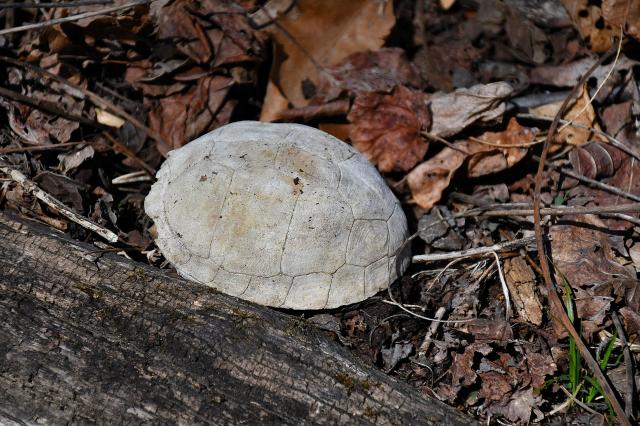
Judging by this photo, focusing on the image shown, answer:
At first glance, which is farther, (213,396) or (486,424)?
(486,424)

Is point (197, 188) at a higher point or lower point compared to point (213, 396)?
higher

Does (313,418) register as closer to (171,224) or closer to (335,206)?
(335,206)

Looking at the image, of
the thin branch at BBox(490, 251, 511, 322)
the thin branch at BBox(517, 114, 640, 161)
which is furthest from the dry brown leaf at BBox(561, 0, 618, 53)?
the thin branch at BBox(490, 251, 511, 322)

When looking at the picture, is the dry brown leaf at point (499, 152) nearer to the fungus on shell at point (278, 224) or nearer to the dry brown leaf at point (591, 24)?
the fungus on shell at point (278, 224)

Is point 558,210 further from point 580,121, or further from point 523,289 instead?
point 580,121

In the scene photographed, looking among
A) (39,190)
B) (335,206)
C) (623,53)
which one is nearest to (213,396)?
(335,206)

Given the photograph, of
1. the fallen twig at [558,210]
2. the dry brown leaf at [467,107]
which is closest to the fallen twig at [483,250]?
the fallen twig at [558,210]

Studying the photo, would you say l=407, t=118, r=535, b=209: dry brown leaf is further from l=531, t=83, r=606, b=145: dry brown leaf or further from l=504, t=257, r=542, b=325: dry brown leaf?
l=504, t=257, r=542, b=325: dry brown leaf
